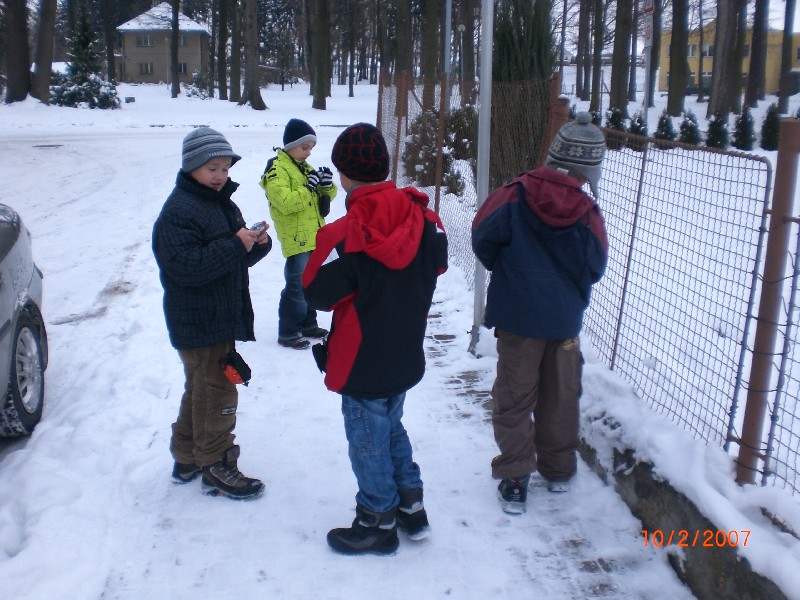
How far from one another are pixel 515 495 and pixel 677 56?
1037 inches

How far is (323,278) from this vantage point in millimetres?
3037

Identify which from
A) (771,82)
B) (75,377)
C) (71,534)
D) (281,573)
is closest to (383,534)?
(281,573)

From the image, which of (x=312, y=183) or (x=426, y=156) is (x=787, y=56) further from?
(x=312, y=183)

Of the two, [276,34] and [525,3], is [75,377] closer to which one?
[525,3]

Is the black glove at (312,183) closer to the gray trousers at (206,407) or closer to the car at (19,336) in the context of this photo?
the car at (19,336)

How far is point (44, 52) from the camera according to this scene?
100 ft

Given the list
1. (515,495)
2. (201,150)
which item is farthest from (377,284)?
(515,495)

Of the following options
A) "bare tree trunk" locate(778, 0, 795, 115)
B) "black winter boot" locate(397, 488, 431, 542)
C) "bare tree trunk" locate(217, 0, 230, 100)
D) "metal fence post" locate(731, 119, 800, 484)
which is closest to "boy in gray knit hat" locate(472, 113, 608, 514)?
"black winter boot" locate(397, 488, 431, 542)

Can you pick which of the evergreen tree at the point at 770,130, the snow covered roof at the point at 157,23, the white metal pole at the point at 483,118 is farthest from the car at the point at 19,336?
the snow covered roof at the point at 157,23

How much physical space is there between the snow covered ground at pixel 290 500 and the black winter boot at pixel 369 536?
0.06 metres

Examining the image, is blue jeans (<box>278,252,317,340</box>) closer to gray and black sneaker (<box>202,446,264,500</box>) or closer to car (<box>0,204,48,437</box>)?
car (<box>0,204,48,437</box>)

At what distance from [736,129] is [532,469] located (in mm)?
18090

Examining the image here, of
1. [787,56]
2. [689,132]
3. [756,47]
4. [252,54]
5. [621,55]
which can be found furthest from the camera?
[252,54]

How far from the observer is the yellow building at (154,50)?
71.1 metres
